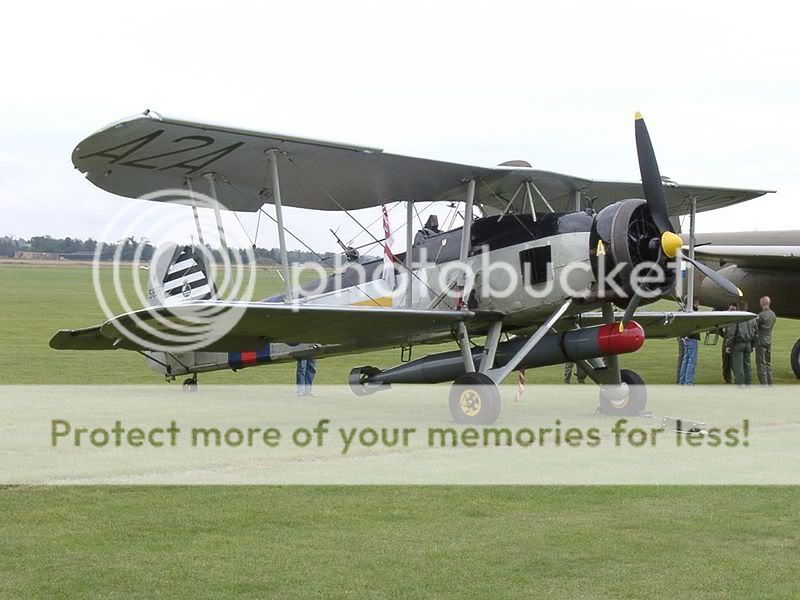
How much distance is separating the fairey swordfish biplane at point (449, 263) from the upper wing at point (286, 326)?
27 mm

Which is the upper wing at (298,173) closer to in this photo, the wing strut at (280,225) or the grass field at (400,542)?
the wing strut at (280,225)

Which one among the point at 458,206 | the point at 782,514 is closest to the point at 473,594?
the point at 782,514

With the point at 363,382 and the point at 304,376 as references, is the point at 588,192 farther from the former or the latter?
the point at 304,376

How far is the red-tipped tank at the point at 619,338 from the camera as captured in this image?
1098 centimetres

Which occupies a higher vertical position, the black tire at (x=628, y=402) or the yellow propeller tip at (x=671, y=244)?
the yellow propeller tip at (x=671, y=244)

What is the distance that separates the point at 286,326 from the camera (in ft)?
35.6

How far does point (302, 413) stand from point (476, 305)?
2442 millimetres

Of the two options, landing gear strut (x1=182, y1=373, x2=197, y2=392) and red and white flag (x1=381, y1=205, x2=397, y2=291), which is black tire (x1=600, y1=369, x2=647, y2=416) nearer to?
red and white flag (x1=381, y1=205, x2=397, y2=291)

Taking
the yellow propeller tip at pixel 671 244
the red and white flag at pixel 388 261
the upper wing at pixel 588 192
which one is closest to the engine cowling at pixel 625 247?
the yellow propeller tip at pixel 671 244

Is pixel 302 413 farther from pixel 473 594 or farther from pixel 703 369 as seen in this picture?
pixel 703 369

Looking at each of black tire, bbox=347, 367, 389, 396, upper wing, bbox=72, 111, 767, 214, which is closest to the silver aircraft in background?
upper wing, bbox=72, 111, 767, 214

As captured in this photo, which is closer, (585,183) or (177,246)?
(585,183)

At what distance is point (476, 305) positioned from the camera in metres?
11.5

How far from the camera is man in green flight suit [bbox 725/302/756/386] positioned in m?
15.8
